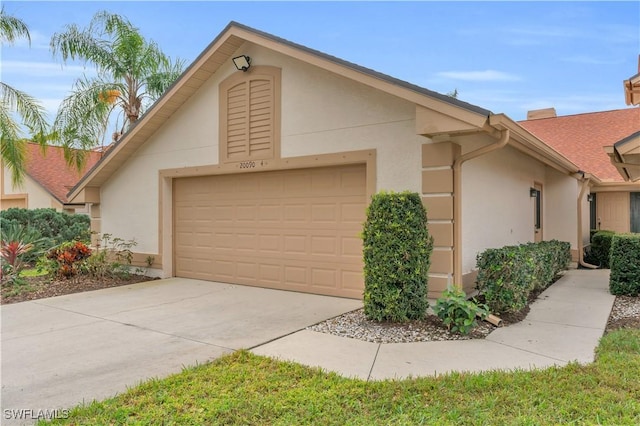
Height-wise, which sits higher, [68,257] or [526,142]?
[526,142]

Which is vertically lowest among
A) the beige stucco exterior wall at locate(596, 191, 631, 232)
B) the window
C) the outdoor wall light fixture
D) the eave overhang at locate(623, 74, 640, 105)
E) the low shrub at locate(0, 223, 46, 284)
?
the low shrub at locate(0, 223, 46, 284)

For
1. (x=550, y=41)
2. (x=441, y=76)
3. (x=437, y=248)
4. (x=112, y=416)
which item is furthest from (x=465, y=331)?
(x=441, y=76)

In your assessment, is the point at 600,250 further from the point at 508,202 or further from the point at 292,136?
the point at 292,136

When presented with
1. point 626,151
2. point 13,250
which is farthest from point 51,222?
point 626,151

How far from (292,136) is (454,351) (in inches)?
192

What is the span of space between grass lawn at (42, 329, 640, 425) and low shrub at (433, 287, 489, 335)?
48.4 inches

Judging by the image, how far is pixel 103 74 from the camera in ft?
50.2

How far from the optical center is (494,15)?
10.4 metres

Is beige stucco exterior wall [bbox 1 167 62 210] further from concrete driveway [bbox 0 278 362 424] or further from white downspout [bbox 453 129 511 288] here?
white downspout [bbox 453 129 511 288]

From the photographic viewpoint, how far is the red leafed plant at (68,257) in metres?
9.77

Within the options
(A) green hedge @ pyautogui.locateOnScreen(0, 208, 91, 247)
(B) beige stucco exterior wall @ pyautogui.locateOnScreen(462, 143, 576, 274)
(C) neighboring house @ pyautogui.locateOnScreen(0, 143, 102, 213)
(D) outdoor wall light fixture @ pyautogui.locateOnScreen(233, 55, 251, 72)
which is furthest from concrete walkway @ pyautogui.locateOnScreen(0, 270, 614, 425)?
(C) neighboring house @ pyautogui.locateOnScreen(0, 143, 102, 213)

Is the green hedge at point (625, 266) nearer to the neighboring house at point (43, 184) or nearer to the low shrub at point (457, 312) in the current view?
the low shrub at point (457, 312)

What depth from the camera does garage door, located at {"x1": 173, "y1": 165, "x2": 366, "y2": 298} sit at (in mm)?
7586

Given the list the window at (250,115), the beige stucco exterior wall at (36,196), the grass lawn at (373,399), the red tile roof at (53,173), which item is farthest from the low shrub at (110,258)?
the beige stucco exterior wall at (36,196)
